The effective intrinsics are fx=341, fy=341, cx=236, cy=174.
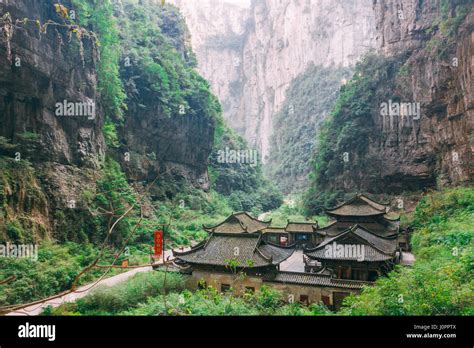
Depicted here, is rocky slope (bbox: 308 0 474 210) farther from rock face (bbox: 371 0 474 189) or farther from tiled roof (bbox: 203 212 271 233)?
tiled roof (bbox: 203 212 271 233)

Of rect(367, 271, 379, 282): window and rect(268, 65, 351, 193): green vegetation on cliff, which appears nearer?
rect(367, 271, 379, 282): window

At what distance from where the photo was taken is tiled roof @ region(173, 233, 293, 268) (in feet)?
45.0

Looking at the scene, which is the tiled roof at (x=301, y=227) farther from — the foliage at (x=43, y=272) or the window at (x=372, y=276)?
the foliage at (x=43, y=272)

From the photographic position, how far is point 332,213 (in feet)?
73.0

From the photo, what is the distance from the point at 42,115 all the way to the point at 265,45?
86.6 m

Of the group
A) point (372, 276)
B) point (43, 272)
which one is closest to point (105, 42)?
point (43, 272)

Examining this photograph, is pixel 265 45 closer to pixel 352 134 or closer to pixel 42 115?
pixel 352 134

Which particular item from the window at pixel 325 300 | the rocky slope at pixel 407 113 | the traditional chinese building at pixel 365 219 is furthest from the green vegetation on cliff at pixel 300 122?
the window at pixel 325 300

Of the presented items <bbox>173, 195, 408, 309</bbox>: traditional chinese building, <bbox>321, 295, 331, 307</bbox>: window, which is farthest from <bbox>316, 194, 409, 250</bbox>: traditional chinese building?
<bbox>321, 295, 331, 307</bbox>: window

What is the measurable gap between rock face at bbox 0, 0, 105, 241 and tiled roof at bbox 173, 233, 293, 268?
8.15 metres

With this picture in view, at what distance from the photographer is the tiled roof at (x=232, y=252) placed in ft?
45.0
